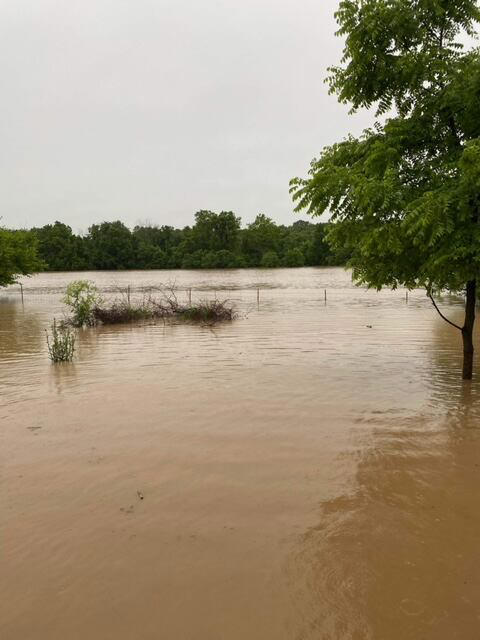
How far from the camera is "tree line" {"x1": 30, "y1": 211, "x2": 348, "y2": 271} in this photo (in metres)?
106

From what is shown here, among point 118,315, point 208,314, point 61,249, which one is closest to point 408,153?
point 208,314

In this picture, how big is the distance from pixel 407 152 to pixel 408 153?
0.10 feet

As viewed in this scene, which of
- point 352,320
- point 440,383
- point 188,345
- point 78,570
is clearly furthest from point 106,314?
point 78,570

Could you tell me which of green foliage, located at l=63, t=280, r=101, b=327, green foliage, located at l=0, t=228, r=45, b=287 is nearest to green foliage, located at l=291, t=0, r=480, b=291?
green foliage, located at l=63, t=280, r=101, b=327

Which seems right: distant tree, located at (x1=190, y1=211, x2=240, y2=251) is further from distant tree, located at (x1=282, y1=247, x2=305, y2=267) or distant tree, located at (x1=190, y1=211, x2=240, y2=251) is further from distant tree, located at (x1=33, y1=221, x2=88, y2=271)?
distant tree, located at (x1=33, y1=221, x2=88, y2=271)

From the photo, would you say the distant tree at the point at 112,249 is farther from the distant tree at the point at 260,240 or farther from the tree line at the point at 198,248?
the distant tree at the point at 260,240

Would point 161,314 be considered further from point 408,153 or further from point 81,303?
point 408,153

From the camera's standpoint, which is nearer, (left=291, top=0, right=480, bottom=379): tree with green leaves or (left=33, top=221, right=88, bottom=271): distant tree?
(left=291, top=0, right=480, bottom=379): tree with green leaves

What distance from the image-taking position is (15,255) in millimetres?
40750

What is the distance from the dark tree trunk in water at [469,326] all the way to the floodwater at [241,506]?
0.31m

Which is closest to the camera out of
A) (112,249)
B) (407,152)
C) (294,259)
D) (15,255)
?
(407,152)

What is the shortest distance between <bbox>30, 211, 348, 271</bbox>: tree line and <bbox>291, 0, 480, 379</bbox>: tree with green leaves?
90.5 m

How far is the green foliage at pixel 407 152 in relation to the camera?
7395 millimetres

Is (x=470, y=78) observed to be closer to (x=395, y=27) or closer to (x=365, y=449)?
(x=395, y=27)
